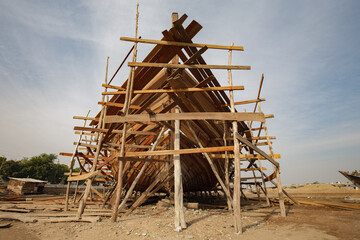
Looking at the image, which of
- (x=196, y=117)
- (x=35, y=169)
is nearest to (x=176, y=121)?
(x=196, y=117)

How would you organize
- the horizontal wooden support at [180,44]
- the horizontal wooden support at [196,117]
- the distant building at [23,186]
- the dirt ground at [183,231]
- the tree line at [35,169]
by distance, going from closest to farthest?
the dirt ground at [183,231], the horizontal wooden support at [196,117], the horizontal wooden support at [180,44], the distant building at [23,186], the tree line at [35,169]

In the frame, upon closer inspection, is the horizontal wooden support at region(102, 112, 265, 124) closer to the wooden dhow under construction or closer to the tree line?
the wooden dhow under construction

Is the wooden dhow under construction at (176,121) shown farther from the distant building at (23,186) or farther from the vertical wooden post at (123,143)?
the distant building at (23,186)

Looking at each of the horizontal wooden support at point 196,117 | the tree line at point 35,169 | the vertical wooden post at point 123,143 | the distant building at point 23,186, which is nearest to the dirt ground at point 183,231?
the vertical wooden post at point 123,143

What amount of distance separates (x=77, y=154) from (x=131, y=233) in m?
4.93

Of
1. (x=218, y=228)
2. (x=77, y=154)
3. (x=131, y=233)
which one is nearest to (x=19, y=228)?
(x=131, y=233)

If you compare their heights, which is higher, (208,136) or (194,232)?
(208,136)

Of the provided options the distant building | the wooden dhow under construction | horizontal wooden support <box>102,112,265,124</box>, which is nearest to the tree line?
the distant building

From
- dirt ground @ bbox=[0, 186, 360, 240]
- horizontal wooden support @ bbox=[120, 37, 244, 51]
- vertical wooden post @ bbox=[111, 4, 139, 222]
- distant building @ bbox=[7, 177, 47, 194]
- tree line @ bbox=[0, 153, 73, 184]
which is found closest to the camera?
dirt ground @ bbox=[0, 186, 360, 240]

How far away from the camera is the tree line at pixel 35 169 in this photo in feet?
111

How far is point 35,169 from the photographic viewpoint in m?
36.7

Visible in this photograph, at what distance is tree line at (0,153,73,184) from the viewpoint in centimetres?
3397

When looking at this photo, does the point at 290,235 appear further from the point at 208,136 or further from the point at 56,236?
the point at 56,236

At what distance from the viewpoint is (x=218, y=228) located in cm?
416
